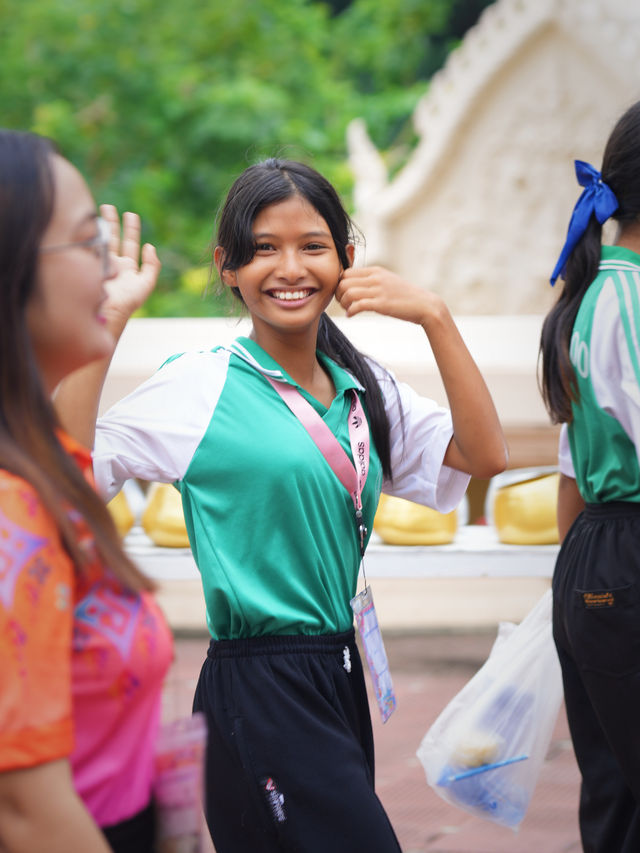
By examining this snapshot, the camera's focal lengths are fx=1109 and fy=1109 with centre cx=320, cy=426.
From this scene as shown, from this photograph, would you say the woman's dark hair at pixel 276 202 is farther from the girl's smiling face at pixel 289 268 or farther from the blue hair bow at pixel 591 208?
the blue hair bow at pixel 591 208

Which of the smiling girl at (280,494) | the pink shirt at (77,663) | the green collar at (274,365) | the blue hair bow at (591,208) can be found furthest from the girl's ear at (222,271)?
the pink shirt at (77,663)

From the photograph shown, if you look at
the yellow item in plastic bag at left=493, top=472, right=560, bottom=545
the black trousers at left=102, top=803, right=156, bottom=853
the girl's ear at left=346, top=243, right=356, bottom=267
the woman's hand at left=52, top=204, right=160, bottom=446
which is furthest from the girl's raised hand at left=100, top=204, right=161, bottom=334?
the yellow item in plastic bag at left=493, top=472, right=560, bottom=545

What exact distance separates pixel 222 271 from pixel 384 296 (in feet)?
1.21

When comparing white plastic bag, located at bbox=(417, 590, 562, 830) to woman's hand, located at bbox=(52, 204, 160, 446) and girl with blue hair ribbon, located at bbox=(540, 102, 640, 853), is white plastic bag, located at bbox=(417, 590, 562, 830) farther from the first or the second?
woman's hand, located at bbox=(52, 204, 160, 446)

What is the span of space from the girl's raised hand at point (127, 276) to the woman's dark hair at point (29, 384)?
0.55 meters

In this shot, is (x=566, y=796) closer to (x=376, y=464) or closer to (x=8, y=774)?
(x=376, y=464)

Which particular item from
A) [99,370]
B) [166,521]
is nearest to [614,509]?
[99,370]

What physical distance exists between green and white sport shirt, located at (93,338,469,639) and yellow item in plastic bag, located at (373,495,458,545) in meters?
2.00

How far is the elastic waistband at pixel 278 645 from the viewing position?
1923mm

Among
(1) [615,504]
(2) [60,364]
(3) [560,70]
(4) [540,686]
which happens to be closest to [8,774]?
(2) [60,364]

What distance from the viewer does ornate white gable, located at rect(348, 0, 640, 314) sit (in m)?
5.87

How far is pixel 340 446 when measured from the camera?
2006 millimetres

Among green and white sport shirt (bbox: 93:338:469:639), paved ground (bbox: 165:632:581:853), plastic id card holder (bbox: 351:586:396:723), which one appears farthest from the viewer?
paved ground (bbox: 165:632:581:853)

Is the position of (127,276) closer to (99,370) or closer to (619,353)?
(99,370)
